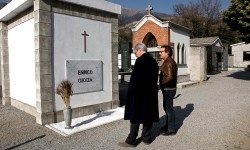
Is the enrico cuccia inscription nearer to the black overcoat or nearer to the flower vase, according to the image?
the flower vase

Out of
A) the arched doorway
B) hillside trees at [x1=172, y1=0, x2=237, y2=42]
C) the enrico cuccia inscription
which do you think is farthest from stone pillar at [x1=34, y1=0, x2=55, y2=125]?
hillside trees at [x1=172, y1=0, x2=237, y2=42]

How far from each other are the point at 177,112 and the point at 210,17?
46461 mm

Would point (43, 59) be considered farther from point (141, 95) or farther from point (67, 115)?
point (141, 95)

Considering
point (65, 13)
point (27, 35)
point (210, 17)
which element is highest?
point (210, 17)

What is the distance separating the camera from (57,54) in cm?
664

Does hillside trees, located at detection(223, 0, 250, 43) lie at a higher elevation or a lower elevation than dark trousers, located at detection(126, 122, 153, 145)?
higher

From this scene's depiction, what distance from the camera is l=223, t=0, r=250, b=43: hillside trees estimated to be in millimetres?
15408

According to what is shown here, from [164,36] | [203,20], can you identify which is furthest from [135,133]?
[203,20]

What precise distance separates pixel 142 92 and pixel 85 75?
298 cm

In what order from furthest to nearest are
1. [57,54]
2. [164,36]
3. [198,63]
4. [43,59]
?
[198,63] < [164,36] < [57,54] < [43,59]

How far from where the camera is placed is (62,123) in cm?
653

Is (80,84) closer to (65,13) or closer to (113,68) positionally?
(113,68)

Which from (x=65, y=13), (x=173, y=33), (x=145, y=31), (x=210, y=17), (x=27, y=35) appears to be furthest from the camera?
(x=210, y=17)

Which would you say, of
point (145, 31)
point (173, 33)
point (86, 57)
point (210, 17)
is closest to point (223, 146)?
Result: point (86, 57)
